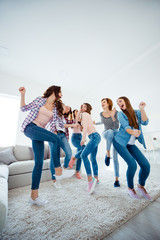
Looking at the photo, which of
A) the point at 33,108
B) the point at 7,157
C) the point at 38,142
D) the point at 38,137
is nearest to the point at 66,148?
the point at 38,142

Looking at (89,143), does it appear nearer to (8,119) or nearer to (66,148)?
(66,148)

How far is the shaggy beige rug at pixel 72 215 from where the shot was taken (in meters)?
0.87

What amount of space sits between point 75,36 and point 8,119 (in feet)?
12.0

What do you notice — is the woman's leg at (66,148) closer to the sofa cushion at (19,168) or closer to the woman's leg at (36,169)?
the woman's leg at (36,169)

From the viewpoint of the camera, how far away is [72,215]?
1.08 metres

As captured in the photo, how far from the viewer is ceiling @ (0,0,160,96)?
2312mm

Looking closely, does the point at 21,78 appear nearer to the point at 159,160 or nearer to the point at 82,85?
the point at 82,85

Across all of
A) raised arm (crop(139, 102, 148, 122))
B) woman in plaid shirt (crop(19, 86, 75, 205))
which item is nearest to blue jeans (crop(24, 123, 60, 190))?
woman in plaid shirt (crop(19, 86, 75, 205))

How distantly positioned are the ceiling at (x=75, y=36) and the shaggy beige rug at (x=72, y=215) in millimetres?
3521

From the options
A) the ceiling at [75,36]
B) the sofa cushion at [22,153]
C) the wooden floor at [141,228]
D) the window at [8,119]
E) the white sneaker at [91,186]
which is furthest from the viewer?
the window at [8,119]

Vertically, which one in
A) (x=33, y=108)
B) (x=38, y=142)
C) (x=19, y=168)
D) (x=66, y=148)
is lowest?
(x=19, y=168)

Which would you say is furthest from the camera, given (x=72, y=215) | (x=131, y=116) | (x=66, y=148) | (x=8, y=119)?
(x=8, y=119)

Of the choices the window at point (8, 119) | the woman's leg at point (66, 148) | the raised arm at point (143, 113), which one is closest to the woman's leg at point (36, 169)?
the woman's leg at point (66, 148)

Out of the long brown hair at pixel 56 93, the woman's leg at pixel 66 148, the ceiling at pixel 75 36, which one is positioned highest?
the ceiling at pixel 75 36
